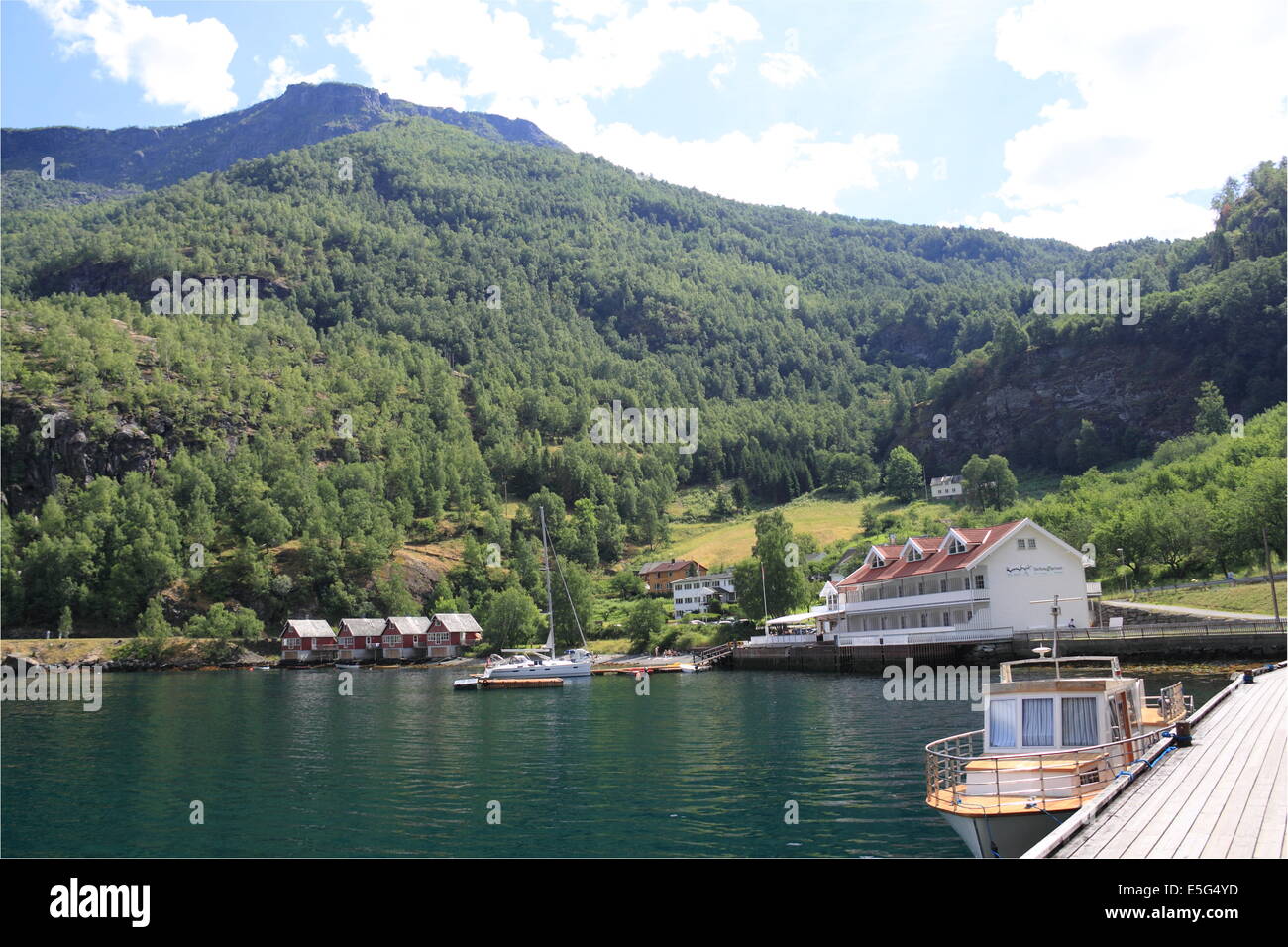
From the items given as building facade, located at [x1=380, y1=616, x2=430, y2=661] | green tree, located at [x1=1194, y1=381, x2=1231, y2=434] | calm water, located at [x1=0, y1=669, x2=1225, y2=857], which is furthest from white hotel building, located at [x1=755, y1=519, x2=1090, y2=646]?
green tree, located at [x1=1194, y1=381, x2=1231, y2=434]

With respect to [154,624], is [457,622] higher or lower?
lower

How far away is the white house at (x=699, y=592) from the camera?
13562 cm

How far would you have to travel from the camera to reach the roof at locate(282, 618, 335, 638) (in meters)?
133

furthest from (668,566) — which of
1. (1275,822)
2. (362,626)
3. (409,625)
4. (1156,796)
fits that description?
(1275,822)

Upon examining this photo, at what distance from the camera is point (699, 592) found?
452ft

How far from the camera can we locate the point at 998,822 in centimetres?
1884

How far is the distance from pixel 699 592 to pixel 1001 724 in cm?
11566

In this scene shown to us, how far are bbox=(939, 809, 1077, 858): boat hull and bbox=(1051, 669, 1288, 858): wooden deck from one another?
82.6 inches

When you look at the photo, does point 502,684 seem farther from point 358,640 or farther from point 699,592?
point 358,640

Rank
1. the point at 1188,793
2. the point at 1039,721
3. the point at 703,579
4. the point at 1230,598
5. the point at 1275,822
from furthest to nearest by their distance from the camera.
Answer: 1. the point at 703,579
2. the point at 1230,598
3. the point at 1039,721
4. the point at 1188,793
5. the point at 1275,822

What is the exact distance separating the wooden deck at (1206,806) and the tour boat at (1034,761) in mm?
1425
